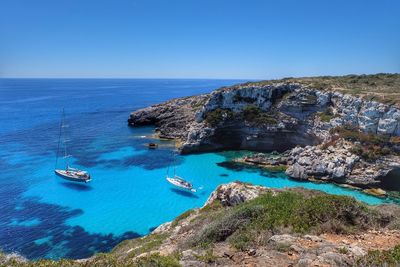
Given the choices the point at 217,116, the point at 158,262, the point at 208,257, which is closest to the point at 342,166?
the point at 217,116

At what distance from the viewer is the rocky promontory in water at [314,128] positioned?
135 ft

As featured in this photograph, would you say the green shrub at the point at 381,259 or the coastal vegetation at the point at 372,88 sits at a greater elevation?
the coastal vegetation at the point at 372,88

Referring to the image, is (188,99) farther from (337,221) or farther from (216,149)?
(337,221)

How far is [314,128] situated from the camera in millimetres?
51250

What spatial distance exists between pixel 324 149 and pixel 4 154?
2072 inches

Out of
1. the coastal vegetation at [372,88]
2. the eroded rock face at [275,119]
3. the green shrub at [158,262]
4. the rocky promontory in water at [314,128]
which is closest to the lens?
the green shrub at [158,262]

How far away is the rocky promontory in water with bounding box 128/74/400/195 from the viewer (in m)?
41.1

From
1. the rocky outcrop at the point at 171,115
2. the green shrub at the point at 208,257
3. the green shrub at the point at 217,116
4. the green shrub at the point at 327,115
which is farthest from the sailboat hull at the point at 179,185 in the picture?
the rocky outcrop at the point at 171,115

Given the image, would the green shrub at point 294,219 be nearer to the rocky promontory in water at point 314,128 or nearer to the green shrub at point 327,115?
the rocky promontory in water at point 314,128

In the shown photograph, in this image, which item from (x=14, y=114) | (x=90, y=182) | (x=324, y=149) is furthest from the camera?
(x=14, y=114)

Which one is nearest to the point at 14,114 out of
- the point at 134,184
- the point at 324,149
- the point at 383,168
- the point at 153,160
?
the point at 153,160

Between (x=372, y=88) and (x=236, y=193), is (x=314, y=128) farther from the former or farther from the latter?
(x=236, y=193)

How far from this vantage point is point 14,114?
97375mm

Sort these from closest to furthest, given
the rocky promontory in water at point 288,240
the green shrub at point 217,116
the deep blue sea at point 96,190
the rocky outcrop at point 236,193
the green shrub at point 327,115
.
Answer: the rocky promontory in water at point 288,240 < the rocky outcrop at point 236,193 < the deep blue sea at point 96,190 < the green shrub at point 327,115 < the green shrub at point 217,116
